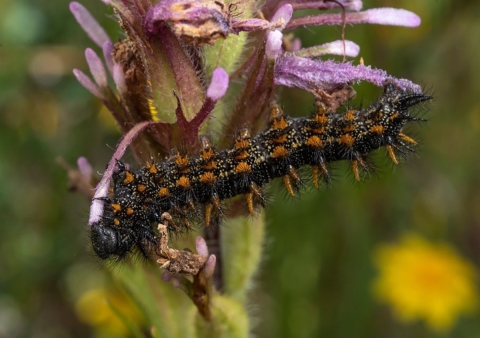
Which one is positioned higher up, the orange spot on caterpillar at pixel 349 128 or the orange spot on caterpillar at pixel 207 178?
the orange spot on caterpillar at pixel 349 128

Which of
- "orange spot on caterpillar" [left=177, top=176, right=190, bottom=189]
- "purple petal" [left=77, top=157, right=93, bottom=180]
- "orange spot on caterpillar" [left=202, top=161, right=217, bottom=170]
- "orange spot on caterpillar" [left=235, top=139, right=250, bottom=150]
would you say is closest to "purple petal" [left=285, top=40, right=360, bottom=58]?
"orange spot on caterpillar" [left=235, top=139, right=250, bottom=150]

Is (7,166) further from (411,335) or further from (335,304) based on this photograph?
(411,335)

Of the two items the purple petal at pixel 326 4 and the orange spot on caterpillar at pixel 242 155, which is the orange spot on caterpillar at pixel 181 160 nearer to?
the orange spot on caterpillar at pixel 242 155

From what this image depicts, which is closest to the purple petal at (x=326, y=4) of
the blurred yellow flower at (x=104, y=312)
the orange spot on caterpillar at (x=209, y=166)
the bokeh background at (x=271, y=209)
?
the orange spot on caterpillar at (x=209, y=166)

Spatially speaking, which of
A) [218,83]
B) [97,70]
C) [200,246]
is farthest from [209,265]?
[97,70]

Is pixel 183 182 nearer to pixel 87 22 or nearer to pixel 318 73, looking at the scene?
pixel 318 73
